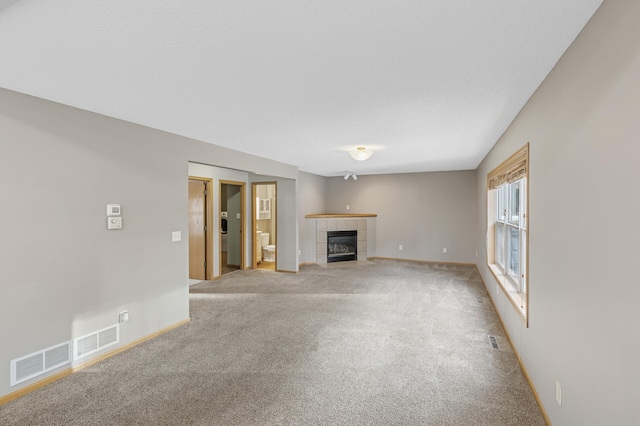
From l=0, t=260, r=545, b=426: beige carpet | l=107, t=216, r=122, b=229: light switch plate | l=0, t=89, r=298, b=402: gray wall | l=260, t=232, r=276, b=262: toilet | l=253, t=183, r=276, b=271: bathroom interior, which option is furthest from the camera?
l=260, t=232, r=276, b=262: toilet

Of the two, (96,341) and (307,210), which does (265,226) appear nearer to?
(307,210)

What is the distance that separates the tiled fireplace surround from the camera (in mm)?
7898

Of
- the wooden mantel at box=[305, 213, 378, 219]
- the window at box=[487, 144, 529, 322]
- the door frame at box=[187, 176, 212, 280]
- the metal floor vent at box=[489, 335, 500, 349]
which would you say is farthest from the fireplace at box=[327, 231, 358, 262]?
the metal floor vent at box=[489, 335, 500, 349]

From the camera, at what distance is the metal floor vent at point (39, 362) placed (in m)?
2.42

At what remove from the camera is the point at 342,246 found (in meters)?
8.20

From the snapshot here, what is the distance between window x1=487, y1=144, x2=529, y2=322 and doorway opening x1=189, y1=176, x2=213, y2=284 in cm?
492

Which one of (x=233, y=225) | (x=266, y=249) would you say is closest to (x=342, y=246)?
(x=266, y=249)

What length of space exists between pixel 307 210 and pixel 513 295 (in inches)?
210

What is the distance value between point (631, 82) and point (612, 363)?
1112 mm

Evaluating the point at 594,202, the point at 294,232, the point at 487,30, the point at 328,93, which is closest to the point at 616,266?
the point at 594,202

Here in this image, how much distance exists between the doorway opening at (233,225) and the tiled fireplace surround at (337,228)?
1.73 meters

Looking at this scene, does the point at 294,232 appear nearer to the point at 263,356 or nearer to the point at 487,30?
the point at 263,356

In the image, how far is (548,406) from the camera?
2.05 metres

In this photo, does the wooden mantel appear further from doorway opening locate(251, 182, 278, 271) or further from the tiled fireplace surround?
doorway opening locate(251, 182, 278, 271)
